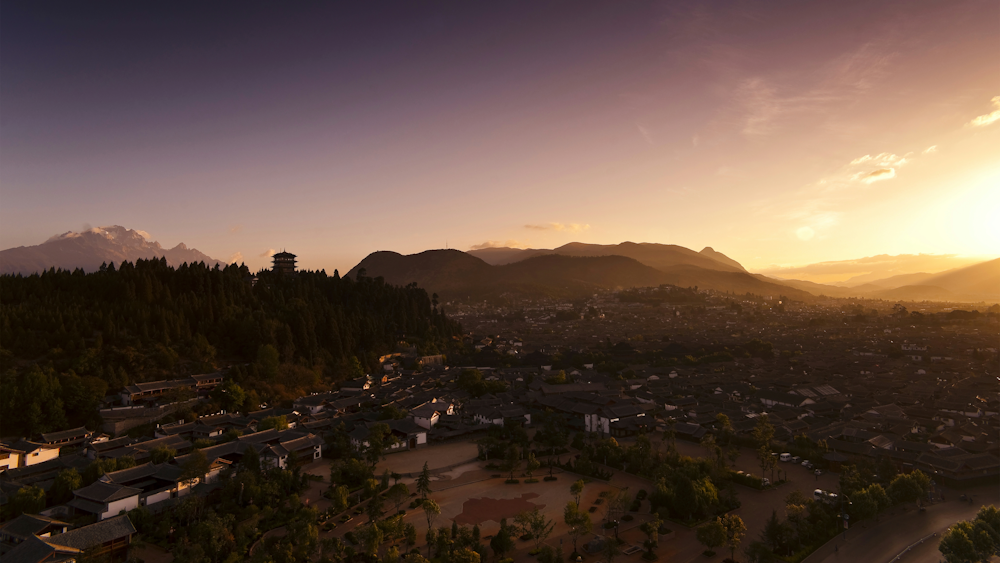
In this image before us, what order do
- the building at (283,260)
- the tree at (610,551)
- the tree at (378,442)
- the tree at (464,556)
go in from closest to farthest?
the tree at (464,556)
the tree at (610,551)
the tree at (378,442)
the building at (283,260)

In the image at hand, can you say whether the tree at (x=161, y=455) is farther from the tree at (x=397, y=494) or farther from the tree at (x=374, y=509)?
the tree at (x=397, y=494)

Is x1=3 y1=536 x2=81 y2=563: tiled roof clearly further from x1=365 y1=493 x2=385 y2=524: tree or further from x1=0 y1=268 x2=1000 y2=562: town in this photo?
x1=365 y1=493 x2=385 y2=524: tree

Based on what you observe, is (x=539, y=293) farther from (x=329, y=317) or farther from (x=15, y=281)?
(x=15, y=281)

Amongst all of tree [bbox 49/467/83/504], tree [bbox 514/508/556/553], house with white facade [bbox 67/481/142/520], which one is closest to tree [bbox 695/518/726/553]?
tree [bbox 514/508/556/553]

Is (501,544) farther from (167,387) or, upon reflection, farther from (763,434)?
(167,387)

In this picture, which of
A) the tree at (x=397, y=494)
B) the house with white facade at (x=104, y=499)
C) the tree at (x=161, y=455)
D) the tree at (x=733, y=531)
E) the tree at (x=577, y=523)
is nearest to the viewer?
the tree at (x=733, y=531)

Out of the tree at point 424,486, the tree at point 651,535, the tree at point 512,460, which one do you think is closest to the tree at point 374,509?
the tree at point 424,486

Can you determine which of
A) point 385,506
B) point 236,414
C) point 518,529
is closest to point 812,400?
point 518,529

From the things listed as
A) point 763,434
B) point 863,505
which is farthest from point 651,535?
point 763,434
